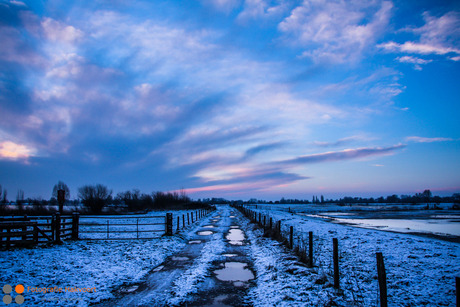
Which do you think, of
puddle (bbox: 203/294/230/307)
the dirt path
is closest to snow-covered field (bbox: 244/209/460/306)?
the dirt path

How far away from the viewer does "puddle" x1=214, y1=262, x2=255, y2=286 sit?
347 inches

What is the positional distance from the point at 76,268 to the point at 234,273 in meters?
5.70

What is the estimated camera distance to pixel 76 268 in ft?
29.7

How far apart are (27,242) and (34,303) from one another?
25.3 ft

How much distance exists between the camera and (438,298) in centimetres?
678

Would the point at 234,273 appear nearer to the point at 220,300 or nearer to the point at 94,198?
the point at 220,300

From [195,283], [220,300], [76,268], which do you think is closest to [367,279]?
[220,300]

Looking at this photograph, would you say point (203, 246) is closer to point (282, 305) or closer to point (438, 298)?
point (282, 305)

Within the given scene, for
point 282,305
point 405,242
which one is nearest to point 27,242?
point 282,305

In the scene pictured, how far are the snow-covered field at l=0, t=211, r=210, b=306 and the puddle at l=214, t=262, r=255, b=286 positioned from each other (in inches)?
113

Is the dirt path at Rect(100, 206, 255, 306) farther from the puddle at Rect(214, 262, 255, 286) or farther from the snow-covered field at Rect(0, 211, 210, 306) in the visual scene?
the snow-covered field at Rect(0, 211, 210, 306)

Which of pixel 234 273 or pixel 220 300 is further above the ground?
pixel 220 300

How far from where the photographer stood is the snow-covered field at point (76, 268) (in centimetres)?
695

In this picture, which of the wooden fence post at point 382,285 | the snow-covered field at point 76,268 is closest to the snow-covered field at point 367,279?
the wooden fence post at point 382,285
